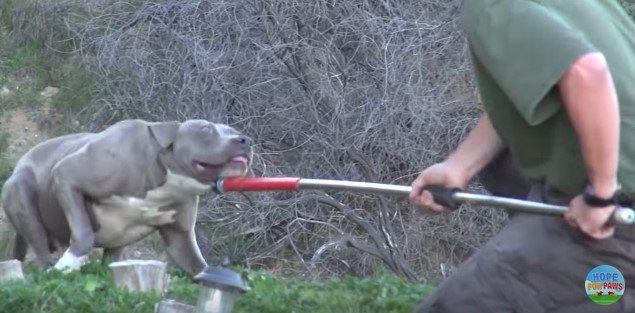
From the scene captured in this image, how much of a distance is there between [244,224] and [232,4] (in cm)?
199

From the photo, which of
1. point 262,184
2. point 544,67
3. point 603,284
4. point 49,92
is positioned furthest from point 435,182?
point 49,92

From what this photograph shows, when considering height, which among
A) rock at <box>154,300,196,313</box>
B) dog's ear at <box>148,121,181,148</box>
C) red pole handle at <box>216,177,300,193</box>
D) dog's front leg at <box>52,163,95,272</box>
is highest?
red pole handle at <box>216,177,300,193</box>

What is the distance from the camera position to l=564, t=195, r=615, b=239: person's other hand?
388 cm

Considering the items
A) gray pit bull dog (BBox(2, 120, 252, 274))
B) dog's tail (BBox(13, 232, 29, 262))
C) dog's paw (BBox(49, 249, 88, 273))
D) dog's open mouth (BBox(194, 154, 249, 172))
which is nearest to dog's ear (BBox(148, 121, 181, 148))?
gray pit bull dog (BBox(2, 120, 252, 274))

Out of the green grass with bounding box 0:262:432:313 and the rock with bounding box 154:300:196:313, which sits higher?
the rock with bounding box 154:300:196:313

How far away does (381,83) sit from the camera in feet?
35.6

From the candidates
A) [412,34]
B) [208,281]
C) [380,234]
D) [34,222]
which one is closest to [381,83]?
[412,34]

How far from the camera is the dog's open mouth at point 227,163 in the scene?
727 centimetres

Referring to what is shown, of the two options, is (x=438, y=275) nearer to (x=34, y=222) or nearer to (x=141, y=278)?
(x=34, y=222)

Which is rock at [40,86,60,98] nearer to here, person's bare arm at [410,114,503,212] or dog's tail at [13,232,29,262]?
dog's tail at [13,232,29,262]

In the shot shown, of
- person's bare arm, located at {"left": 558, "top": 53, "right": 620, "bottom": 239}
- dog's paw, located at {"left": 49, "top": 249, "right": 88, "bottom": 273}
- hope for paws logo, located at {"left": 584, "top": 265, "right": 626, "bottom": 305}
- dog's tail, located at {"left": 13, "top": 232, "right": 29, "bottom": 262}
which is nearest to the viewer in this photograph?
person's bare arm, located at {"left": 558, "top": 53, "right": 620, "bottom": 239}

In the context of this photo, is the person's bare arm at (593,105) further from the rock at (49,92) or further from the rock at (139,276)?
the rock at (49,92)

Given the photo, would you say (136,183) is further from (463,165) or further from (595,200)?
(595,200)

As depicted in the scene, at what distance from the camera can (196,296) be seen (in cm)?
601
